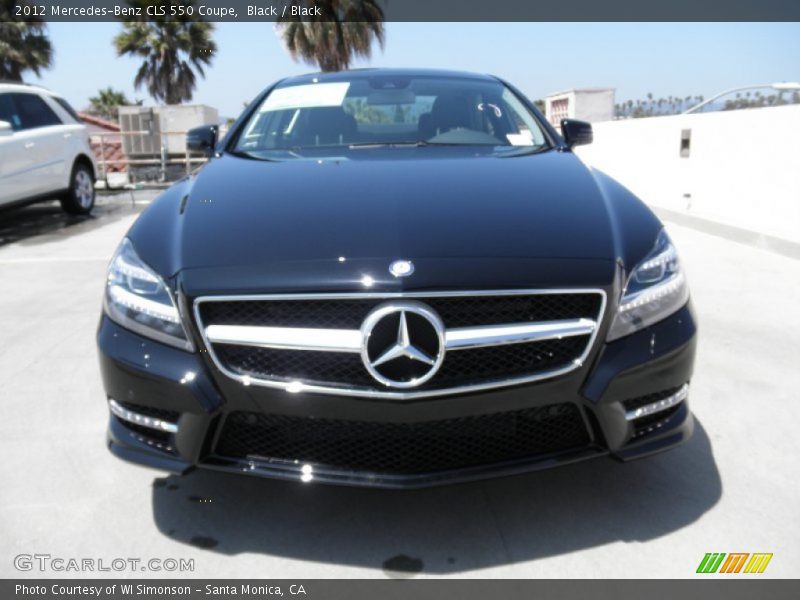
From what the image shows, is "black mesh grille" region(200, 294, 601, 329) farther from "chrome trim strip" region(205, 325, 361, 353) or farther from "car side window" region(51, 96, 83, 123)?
"car side window" region(51, 96, 83, 123)

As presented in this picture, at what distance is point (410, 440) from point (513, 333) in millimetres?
410

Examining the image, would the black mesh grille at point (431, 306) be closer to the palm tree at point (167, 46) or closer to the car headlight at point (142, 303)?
the car headlight at point (142, 303)

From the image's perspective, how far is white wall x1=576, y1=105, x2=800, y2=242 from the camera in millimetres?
6477

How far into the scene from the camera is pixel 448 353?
6.64 ft

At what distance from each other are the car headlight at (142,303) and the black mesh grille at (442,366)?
15 centimetres

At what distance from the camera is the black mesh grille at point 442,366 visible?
2035 millimetres

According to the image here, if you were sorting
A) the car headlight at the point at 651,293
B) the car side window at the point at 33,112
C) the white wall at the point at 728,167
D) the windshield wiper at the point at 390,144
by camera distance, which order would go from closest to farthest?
1. the car headlight at the point at 651,293
2. the windshield wiper at the point at 390,144
3. the white wall at the point at 728,167
4. the car side window at the point at 33,112

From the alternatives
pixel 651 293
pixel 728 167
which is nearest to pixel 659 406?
pixel 651 293

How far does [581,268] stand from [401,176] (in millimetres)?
825

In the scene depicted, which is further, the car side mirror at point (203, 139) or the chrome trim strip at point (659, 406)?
the car side mirror at point (203, 139)

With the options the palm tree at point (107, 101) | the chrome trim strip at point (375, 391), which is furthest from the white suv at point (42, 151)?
the palm tree at point (107, 101)

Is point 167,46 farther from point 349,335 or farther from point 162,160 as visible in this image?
point 349,335
